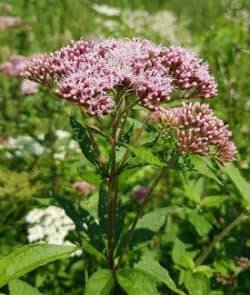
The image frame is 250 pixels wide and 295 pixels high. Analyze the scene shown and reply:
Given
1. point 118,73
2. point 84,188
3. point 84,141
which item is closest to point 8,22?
point 84,188

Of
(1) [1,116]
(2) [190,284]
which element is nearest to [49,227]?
(2) [190,284]

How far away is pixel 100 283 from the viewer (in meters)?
2.08

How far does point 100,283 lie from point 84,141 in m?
0.64

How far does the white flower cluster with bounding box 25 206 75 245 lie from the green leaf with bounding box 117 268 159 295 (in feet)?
2.87

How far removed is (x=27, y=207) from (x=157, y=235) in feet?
3.08

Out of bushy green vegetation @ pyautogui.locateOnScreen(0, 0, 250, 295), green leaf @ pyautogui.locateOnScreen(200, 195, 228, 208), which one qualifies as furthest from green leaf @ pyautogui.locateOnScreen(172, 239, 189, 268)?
green leaf @ pyautogui.locateOnScreen(200, 195, 228, 208)

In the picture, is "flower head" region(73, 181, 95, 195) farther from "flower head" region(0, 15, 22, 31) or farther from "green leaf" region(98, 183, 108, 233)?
"flower head" region(0, 15, 22, 31)

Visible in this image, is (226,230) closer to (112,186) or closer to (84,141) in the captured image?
(112,186)

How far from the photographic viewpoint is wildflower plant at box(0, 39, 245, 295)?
2088 mm

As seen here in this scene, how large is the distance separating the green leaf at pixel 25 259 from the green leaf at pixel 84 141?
0.44 meters

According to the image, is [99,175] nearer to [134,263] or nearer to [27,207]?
[134,263]

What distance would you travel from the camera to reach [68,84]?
2102 mm

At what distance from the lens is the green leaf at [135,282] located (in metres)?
2.04

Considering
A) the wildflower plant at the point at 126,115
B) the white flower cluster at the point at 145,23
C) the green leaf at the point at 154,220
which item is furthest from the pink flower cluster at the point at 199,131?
the white flower cluster at the point at 145,23
